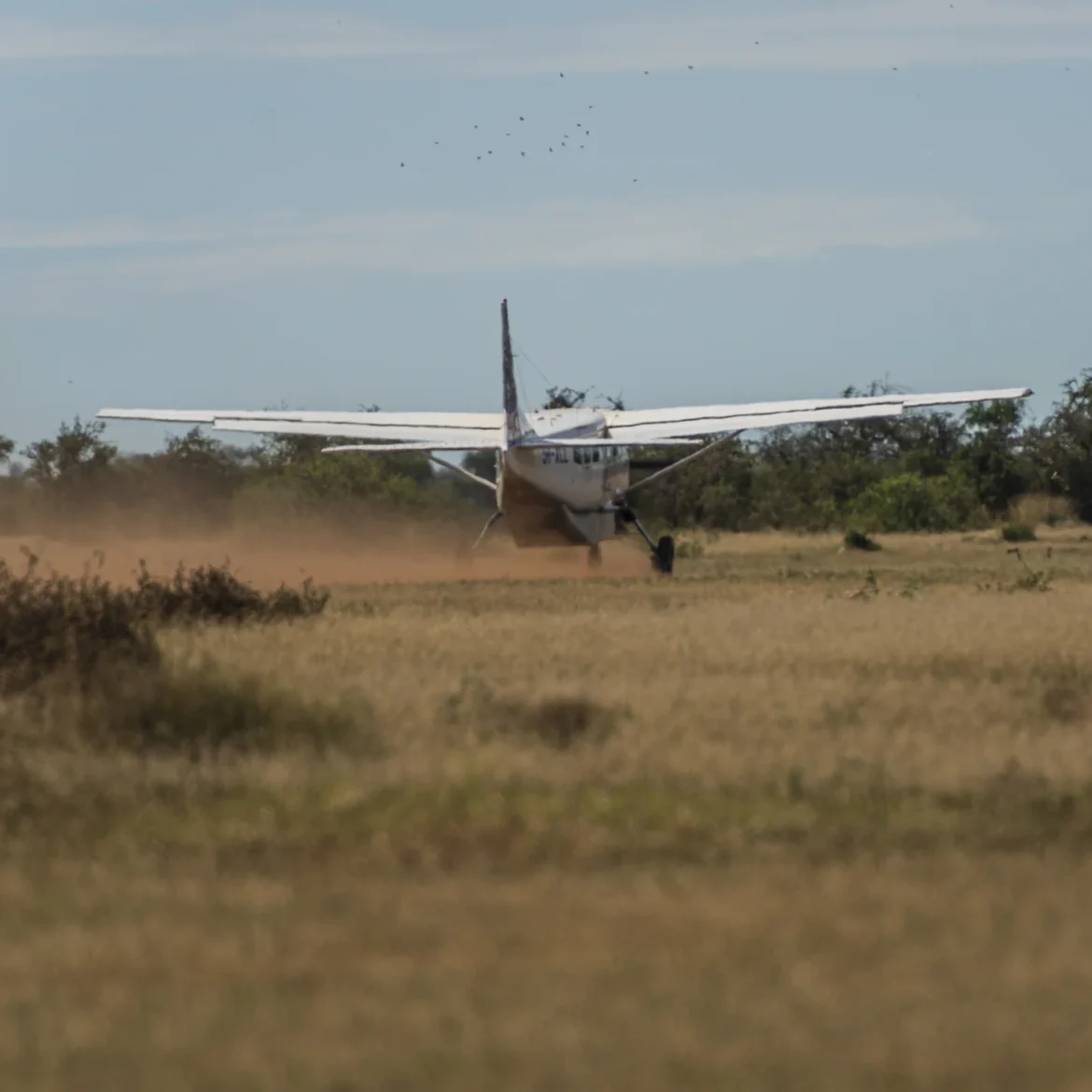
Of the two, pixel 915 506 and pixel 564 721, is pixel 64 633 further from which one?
pixel 915 506

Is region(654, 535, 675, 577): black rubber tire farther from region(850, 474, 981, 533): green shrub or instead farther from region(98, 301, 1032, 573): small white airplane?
region(850, 474, 981, 533): green shrub

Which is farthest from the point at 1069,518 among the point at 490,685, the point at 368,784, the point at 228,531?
the point at 368,784

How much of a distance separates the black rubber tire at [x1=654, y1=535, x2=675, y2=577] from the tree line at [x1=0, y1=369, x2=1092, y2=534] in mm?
3132

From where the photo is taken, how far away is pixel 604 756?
41.5 ft

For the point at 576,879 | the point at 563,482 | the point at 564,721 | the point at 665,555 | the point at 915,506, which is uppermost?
the point at 563,482

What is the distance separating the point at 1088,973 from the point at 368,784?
4.79 meters

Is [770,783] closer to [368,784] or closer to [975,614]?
[368,784]

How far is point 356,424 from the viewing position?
42.8 metres

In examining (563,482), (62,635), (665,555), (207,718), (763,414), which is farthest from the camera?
(763,414)

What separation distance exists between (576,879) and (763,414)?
32547mm

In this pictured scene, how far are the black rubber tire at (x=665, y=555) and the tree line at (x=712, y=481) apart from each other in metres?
3.13

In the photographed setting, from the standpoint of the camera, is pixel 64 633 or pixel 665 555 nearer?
pixel 64 633

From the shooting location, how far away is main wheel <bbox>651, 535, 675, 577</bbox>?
37.6 metres

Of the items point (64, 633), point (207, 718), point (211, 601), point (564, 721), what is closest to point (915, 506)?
point (211, 601)
